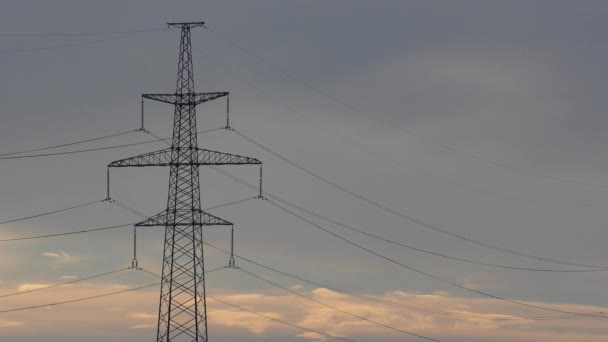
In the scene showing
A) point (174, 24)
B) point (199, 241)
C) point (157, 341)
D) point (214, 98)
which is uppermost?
point (174, 24)

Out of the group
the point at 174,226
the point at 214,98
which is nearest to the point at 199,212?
the point at 174,226

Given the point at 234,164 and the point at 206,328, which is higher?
the point at 234,164

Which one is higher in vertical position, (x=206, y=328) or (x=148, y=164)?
(x=148, y=164)

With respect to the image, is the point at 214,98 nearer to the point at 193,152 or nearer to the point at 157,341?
the point at 193,152

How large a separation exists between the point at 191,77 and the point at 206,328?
23440 mm

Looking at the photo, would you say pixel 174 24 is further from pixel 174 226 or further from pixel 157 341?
pixel 157 341

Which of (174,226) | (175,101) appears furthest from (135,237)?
(175,101)

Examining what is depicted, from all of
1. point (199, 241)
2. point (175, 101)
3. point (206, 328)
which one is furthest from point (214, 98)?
point (206, 328)

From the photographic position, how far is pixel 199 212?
129125 mm

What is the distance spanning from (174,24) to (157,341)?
2955 cm

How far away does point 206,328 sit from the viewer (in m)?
130

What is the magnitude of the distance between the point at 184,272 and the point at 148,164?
1036 cm

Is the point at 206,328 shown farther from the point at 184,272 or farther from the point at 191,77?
the point at 191,77

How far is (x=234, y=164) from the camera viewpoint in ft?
416
